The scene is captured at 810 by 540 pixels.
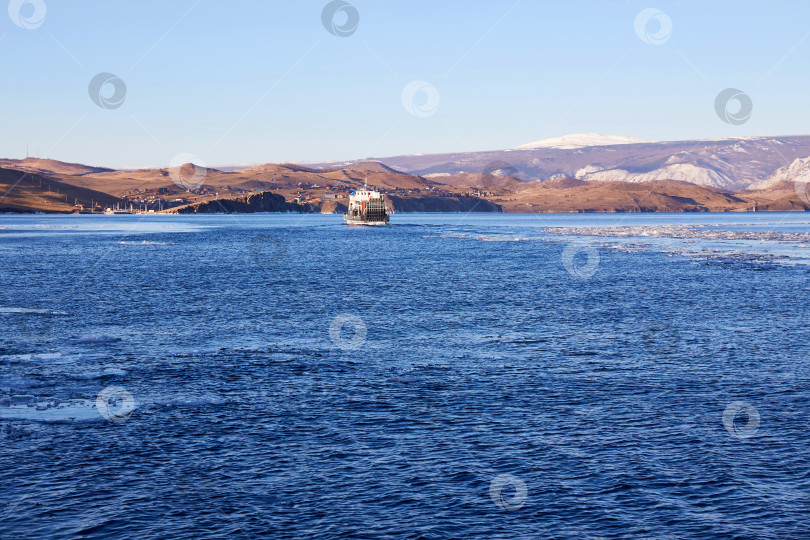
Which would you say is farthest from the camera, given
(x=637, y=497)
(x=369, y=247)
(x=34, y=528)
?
(x=369, y=247)

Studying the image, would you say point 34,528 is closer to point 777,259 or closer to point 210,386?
point 210,386

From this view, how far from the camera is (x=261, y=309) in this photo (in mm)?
58344

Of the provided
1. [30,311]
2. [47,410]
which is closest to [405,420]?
[47,410]

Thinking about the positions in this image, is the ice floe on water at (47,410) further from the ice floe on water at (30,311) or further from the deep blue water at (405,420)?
the ice floe on water at (30,311)

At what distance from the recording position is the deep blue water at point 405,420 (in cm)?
1931

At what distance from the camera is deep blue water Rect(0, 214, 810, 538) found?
1931cm

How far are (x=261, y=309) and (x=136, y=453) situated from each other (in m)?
35.0

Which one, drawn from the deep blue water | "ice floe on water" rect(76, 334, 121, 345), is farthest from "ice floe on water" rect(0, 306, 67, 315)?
"ice floe on water" rect(76, 334, 121, 345)

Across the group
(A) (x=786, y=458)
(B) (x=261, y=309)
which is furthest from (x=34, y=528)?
(B) (x=261, y=309)

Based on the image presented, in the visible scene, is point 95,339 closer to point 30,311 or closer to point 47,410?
point 30,311

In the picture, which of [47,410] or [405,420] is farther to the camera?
[47,410]

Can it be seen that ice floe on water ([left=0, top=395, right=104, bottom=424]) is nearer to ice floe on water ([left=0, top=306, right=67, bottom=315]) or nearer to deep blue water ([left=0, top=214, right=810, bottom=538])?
deep blue water ([left=0, top=214, right=810, bottom=538])

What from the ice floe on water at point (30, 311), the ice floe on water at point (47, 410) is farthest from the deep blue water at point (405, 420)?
the ice floe on water at point (30, 311)

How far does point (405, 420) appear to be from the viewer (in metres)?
27.3
